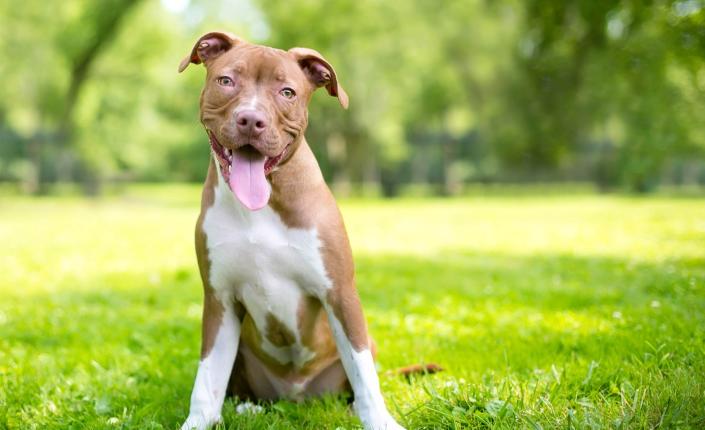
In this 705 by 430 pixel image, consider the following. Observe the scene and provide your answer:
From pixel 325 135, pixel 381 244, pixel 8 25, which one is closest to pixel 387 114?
pixel 325 135

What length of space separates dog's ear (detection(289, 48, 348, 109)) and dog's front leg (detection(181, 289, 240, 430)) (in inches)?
45.9

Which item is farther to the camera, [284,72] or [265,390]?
[265,390]

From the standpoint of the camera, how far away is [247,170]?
116 inches

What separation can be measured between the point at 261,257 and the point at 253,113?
2.22 feet

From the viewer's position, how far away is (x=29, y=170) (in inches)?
1291

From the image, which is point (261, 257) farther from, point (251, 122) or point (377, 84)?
Result: point (377, 84)

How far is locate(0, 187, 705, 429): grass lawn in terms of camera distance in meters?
3.15

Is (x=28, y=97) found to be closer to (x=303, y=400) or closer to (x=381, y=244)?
(x=381, y=244)

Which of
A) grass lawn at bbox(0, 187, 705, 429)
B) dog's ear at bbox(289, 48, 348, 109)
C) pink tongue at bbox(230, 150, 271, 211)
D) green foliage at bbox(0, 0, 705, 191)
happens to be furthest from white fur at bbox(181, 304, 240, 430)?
green foliage at bbox(0, 0, 705, 191)

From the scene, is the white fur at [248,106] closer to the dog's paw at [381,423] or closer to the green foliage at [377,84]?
the dog's paw at [381,423]

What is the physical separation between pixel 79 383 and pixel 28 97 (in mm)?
28420

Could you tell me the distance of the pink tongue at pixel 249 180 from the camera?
2.89 meters

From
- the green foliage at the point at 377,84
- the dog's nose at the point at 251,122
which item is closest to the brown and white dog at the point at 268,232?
the dog's nose at the point at 251,122

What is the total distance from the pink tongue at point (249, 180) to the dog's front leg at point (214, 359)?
2.06 feet
